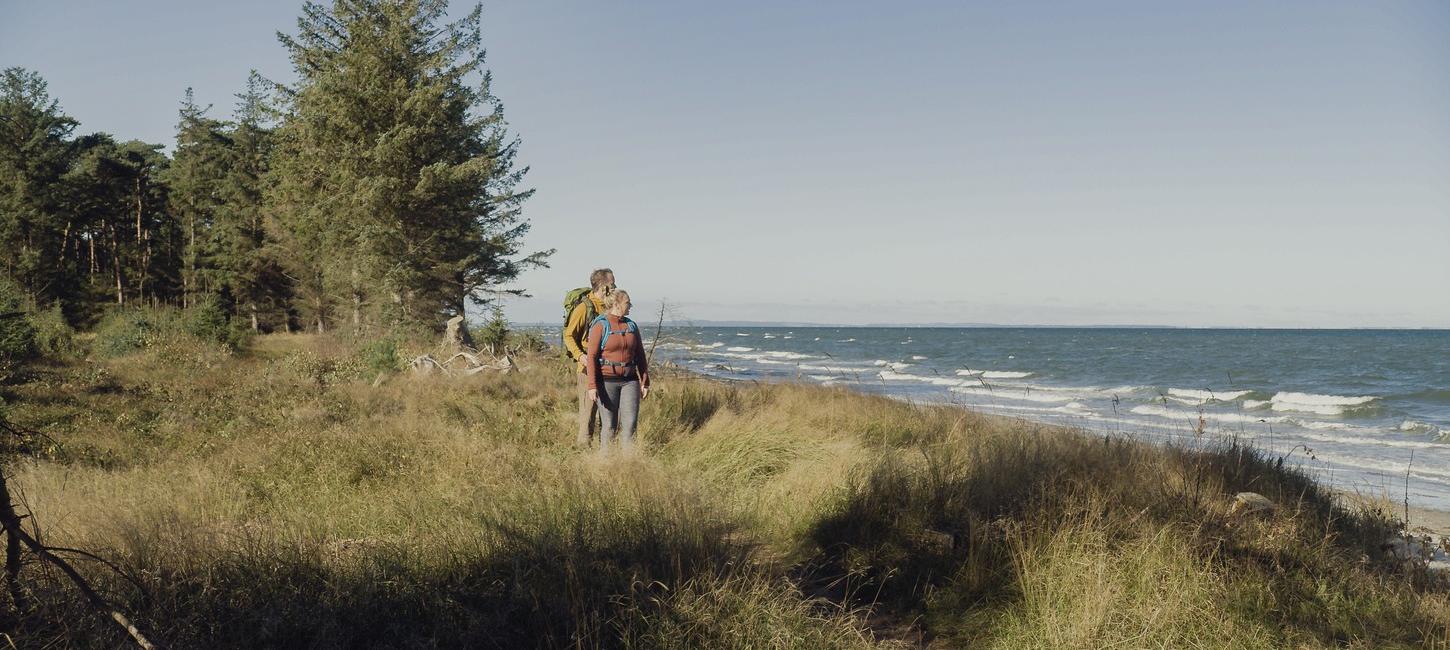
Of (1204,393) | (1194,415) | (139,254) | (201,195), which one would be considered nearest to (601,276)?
(1194,415)

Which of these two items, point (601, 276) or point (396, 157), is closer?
point (601, 276)

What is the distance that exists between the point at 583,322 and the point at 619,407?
120 cm

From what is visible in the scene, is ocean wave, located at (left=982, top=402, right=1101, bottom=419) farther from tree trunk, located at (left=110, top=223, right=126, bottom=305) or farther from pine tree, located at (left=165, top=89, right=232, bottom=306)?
tree trunk, located at (left=110, top=223, right=126, bottom=305)

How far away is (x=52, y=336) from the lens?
1825 centimetres

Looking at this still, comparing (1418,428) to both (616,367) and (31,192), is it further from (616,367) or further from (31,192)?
(31,192)

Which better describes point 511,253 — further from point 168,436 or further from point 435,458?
point 435,458

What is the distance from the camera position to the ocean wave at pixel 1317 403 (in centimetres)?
2342

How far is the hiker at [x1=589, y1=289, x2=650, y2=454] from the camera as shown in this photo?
7.54 m

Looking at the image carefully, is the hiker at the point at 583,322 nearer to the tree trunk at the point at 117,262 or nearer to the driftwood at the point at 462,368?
the driftwood at the point at 462,368

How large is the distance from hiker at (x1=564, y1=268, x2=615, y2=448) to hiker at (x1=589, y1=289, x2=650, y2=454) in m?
0.38

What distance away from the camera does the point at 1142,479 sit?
6.48 metres

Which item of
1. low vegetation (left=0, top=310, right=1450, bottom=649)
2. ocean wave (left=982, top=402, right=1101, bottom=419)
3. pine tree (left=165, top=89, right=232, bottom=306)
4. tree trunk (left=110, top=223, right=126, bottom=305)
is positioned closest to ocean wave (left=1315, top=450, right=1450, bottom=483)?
ocean wave (left=982, top=402, right=1101, bottom=419)

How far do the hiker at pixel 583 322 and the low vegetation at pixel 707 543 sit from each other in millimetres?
676

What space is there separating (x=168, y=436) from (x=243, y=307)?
106ft
